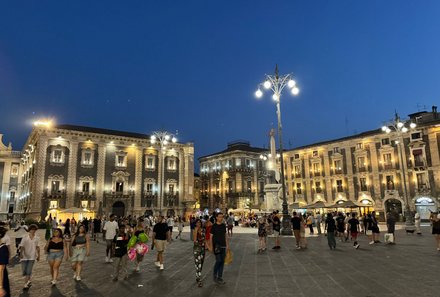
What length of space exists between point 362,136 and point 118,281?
46005 millimetres

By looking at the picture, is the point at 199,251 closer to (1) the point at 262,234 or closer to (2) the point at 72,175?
(1) the point at 262,234

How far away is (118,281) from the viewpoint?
365 inches

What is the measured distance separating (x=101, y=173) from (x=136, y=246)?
43830mm

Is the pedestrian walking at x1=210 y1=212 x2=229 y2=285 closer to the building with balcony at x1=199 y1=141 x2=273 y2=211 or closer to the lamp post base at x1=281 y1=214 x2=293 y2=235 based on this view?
the lamp post base at x1=281 y1=214 x2=293 y2=235

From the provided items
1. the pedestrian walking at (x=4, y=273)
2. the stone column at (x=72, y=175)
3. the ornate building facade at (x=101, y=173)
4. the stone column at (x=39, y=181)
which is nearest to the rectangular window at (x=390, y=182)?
the ornate building facade at (x=101, y=173)

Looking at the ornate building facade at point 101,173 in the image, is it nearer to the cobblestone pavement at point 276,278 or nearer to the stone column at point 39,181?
the stone column at point 39,181

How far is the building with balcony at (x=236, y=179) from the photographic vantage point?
2732 inches

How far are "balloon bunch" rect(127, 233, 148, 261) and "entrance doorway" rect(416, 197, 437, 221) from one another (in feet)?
135

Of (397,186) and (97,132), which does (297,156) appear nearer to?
(397,186)

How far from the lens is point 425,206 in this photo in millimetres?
40625

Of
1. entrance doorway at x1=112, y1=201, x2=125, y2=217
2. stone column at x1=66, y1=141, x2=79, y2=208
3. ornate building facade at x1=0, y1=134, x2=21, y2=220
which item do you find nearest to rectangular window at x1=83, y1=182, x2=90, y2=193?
stone column at x1=66, y1=141, x2=79, y2=208

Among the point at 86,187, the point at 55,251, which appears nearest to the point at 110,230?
→ the point at 55,251

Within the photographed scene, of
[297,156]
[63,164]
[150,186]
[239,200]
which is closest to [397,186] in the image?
[297,156]

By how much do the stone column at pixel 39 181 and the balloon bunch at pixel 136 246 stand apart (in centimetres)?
4168
